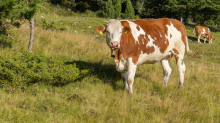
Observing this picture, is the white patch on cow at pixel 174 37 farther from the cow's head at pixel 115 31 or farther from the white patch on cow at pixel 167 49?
the cow's head at pixel 115 31

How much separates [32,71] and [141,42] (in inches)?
111

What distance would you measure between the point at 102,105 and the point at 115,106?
11.1 inches

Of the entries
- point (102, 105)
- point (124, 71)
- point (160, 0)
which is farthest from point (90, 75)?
point (160, 0)

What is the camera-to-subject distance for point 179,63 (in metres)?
5.88

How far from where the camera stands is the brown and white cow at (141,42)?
462 cm

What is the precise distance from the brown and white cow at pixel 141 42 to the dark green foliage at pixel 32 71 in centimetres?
115

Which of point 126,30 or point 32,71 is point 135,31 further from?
point 32,71

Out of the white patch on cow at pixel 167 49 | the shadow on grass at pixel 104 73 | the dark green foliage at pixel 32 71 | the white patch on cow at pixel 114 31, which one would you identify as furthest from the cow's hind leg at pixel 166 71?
the dark green foliage at pixel 32 71

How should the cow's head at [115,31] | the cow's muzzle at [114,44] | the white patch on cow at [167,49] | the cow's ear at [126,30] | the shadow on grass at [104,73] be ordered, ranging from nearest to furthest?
the cow's muzzle at [114,44] → the cow's head at [115,31] → the cow's ear at [126,30] → the white patch on cow at [167,49] → the shadow on grass at [104,73]

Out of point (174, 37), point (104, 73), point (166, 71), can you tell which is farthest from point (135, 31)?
point (166, 71)

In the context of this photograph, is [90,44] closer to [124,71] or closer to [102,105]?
[124,71]

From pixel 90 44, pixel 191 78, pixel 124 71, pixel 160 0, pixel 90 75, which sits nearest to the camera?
pixel 124 71

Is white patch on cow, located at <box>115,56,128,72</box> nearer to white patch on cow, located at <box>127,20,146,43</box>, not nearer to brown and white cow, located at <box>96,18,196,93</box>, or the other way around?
brown and white cow, located at <box>96,18,196,93</box>

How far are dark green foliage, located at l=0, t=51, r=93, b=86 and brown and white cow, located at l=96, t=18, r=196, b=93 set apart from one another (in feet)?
3.77
